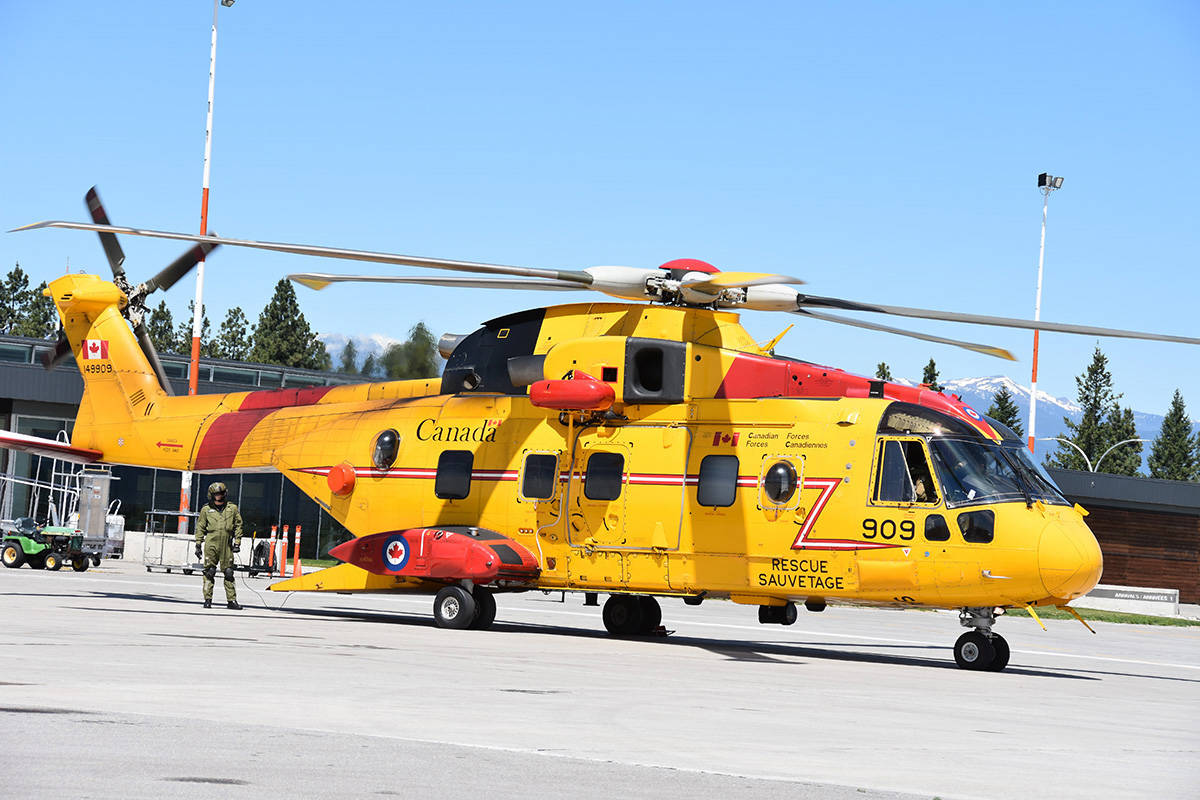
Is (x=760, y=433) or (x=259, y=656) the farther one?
(x=760, y=433)

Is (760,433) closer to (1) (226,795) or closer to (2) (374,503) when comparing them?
(2) (374,503)

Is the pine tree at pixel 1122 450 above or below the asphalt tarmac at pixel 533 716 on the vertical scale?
above

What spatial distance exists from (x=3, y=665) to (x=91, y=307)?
1545 centimetres

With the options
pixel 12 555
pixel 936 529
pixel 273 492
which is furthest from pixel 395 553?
pixel 273 492

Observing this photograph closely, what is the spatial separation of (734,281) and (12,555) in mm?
23261

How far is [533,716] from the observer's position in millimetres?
9984

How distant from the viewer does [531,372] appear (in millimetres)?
20016

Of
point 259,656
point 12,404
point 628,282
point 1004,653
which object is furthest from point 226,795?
point 12,404

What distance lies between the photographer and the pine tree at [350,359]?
27.2 meters

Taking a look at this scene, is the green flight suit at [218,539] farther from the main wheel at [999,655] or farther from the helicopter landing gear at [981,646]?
the main wheel at [999,655]

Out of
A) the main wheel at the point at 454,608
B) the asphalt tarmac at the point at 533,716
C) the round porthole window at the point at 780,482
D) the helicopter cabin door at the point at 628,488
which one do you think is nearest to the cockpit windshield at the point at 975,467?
the round porthole window at the point at 780,482

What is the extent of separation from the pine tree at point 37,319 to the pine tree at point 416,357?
93950mm

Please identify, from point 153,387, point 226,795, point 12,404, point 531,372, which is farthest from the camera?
point 12,404

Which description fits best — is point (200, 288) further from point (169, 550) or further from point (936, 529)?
point (936, 529)
